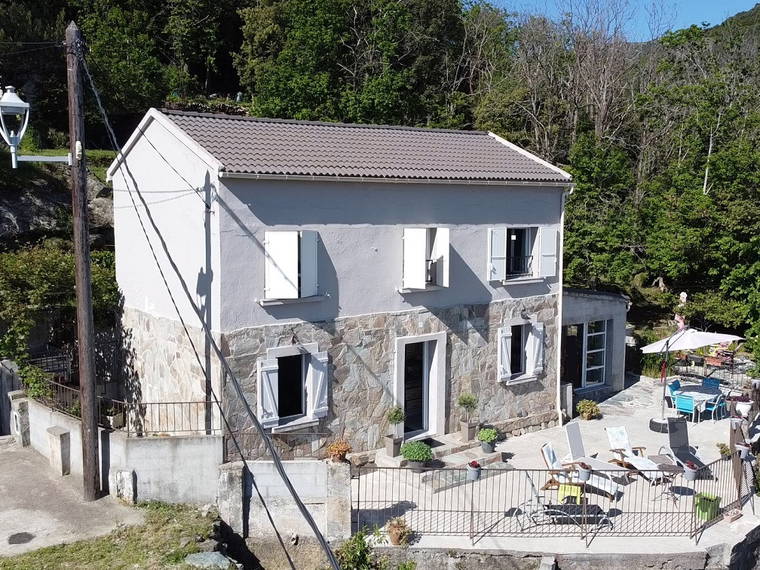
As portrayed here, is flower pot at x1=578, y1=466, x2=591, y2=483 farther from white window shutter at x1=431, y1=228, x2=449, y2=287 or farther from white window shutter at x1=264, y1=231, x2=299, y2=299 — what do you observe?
white window shutter at x1=264, y1=231, x2=299, y2=299

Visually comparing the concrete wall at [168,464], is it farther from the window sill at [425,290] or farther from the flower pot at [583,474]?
the flower pot at [583,474]

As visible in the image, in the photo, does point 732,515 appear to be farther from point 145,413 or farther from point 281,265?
point 145,413

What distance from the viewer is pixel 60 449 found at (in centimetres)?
1283

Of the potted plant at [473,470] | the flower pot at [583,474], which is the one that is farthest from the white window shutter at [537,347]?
the potted plant at [473,470]

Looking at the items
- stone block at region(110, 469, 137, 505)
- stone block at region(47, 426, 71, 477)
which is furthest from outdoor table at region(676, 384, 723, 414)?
stone block at region(47, 426, 71, 477)

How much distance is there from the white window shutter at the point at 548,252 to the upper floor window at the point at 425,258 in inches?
135

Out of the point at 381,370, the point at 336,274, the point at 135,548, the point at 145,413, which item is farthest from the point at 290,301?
the point at 135,548

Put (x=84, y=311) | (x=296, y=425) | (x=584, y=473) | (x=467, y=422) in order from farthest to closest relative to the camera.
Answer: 1. (x=467, y=422)
2. (x=296, y=425)
3. (x=584, y=473)
4. (x=84, y=311)

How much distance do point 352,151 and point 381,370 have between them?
189 inches

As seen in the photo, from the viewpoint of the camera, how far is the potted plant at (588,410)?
18.2 metres


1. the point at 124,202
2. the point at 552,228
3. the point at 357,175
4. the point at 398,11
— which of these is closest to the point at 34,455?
the point at 124,202

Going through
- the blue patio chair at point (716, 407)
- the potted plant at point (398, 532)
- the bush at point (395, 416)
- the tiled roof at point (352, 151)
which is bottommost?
the blue patio chair at point (716, 407)

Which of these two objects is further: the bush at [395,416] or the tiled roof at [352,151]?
the bush at [395,416]

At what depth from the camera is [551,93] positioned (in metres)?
37.7
